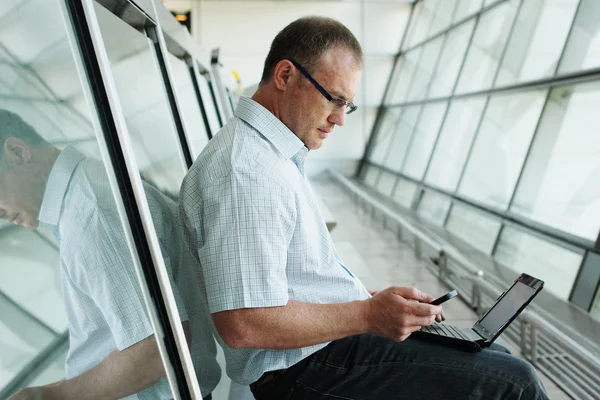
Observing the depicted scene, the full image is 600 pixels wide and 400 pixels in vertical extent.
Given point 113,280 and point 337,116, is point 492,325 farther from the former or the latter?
point 113,280

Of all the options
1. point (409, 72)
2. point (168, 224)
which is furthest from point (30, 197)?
point (409, 72)

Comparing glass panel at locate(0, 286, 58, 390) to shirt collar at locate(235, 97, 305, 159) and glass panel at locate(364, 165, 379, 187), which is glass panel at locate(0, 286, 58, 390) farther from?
glass panel at locate(364, 165, 379, 187)

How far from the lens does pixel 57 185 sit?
974 mm

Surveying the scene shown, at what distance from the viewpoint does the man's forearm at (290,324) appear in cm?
130

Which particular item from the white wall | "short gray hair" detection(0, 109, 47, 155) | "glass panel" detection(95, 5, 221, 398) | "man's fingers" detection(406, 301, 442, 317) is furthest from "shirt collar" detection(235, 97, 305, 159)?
the white wall

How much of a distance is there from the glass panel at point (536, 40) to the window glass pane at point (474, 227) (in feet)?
5.71

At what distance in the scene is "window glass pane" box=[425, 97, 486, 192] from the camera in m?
7.39

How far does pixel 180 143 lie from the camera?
262cm

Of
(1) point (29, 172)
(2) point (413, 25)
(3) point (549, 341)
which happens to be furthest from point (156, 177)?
(2) point (413, 25)

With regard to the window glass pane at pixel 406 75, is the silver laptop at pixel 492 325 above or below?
below

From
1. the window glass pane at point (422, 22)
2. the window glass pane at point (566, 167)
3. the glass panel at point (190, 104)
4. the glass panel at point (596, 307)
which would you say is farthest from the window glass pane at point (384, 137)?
the glass panel at point (190, 104)

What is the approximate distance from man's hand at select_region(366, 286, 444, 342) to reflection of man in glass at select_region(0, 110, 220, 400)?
60cm

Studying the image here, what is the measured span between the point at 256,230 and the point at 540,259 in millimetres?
4406

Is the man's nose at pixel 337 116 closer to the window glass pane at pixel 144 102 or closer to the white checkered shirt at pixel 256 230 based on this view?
the white checkered shirt at pixel 256 230
